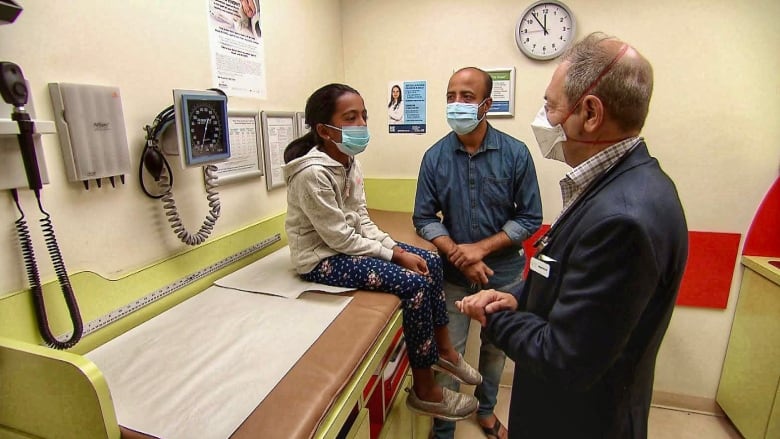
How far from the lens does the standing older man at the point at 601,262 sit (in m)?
0.72

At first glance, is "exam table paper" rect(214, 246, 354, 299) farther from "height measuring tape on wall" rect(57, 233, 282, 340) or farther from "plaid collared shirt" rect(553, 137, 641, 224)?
"plaid collared shirt" rect(553, 137, 641, 224)

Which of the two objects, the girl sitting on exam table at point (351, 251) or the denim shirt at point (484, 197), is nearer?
the girl sitting on exam table at point (351, 251)

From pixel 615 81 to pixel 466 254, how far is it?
1.08 m

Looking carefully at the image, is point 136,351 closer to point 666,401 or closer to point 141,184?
point 141,184

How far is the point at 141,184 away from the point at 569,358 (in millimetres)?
1159

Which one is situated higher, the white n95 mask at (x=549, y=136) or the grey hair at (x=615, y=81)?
the grey hair at (x=615, y=81)

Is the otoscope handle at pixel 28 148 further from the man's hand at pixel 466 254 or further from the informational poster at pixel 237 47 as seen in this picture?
the man's hand at pixel 466 254

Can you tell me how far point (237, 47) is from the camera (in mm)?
1509

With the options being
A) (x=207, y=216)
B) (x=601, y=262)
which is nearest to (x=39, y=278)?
(x=207, y=216)

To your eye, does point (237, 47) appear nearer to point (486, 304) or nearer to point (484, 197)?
point (484, 197)

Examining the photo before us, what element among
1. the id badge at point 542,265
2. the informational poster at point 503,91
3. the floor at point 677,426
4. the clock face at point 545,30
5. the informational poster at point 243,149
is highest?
the clock face at point 545,30

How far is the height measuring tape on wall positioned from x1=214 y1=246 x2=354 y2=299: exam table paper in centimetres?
5

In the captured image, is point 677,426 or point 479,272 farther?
point 677,426

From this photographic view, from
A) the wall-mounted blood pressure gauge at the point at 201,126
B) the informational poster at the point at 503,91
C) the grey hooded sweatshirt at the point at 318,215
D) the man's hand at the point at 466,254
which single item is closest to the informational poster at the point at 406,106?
the informational poster at the point at 503,91
